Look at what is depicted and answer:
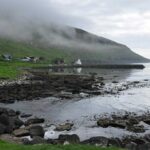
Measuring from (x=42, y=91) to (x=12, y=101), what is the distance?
17.5 m

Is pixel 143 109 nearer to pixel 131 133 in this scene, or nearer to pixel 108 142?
pixel 131 133

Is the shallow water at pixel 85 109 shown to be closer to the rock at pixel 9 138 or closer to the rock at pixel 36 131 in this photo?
the rock at pixel 36 131

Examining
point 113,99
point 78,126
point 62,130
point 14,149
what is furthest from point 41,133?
point 113,99

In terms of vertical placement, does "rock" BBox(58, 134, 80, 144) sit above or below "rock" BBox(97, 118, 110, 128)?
above

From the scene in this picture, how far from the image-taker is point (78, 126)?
1873 inches

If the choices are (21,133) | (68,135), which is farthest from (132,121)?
(21,133)

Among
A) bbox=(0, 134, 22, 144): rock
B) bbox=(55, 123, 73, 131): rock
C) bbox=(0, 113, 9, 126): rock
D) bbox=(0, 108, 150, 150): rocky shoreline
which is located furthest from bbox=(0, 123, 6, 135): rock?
bbox=(55, 123, 73, 131): rock

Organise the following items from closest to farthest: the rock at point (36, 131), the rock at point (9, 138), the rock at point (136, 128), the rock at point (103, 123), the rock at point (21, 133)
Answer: the rock at point (9, 138)
the rock at point (36, 131)
the rock at point (21, 133)
the rock at point (136, 128)
the rock at point (103, 123)

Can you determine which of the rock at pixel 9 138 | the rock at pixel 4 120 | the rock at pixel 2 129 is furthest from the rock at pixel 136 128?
the rock at pixel 2 129

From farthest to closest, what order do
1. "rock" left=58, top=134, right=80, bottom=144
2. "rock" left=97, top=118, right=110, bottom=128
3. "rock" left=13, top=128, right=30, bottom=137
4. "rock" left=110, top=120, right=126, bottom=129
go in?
1. "rock" left=97, top=118, right=110, bottom=128
2. "rock" left=110, top=120, right=126, bottom=129
3. "rock" left=13, top=128, right=30, bottom=137
4. "rock" left=58, top=134, right=80, bottom=144

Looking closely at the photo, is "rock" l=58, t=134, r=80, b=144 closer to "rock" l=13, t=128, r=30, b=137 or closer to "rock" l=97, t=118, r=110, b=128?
"rock" l=13, t=128, r=30, b=137

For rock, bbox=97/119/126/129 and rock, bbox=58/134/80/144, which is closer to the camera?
rock, bbox=58/134/80/144

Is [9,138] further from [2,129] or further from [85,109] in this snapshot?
[85,109]

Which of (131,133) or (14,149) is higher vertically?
(14,149)
